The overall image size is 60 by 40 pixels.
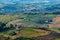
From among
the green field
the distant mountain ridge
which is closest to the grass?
the green field

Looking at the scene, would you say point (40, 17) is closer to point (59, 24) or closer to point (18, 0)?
point (59, 24)

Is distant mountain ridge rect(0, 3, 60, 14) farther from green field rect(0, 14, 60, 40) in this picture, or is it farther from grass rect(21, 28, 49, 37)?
grass rect(21, 28, 49, 37)

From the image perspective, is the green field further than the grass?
No

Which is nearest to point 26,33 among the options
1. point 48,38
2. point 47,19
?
point 48,38

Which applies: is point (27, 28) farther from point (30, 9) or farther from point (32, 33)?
point (30, 9)

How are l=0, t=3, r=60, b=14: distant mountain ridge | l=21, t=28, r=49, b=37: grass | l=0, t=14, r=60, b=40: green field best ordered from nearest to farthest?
1. l=0, t=14, r=60, b=40: green field
2. l=21, t=28, r=49, b=37: grass
3. l=0, t=3, r=60, b=14: distant mountain ridge

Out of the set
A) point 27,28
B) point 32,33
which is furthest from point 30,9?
point 32,33

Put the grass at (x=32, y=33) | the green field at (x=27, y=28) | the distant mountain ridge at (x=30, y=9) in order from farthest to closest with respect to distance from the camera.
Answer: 1. the distant mountain ridge at (x=30, y=9)
2. the grass at (x=32, y=33)
3. the green field at (x=27, y=28)

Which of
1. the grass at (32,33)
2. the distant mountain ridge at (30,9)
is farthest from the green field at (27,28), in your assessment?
the distant mountain ridge at (30,9)

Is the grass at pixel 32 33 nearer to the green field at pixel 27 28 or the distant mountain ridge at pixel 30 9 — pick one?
the green field at pixel 27 28

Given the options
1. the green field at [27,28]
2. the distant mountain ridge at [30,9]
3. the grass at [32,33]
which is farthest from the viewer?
the distant mountain ridge at [30,9]

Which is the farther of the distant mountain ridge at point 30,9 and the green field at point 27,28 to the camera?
the distant mountain ridge at point 30,9
